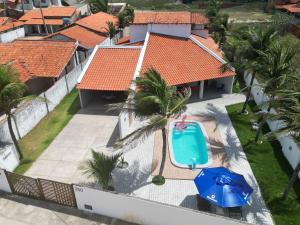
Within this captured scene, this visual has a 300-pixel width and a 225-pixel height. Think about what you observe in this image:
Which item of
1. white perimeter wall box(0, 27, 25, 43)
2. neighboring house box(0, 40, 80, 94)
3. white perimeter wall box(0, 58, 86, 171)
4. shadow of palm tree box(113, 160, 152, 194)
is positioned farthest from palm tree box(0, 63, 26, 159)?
white perimeter wall box(0, 27, 25, 43)

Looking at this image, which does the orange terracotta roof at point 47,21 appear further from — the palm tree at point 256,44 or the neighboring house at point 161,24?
the palm tree at point 256,44

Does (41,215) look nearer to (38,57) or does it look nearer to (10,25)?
(38,57)

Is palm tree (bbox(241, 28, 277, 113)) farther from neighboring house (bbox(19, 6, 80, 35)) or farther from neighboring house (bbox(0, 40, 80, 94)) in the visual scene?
neighboring house (bbox(19, 6, 80, 35))

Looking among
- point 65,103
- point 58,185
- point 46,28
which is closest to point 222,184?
point 58,185

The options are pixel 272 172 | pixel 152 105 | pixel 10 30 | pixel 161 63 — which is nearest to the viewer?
pixel 152 105

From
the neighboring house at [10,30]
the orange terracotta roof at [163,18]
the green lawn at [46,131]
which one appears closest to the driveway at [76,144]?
the green lawn at [46,131]

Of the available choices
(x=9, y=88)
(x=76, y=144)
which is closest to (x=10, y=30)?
(x=76, y=144)

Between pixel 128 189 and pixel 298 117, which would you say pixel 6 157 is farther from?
pixel 298 117
